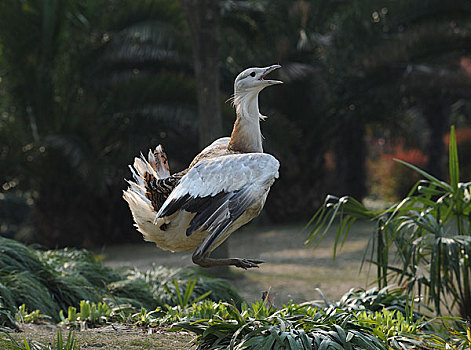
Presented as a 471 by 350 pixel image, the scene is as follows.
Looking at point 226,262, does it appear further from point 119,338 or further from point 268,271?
point 268,271

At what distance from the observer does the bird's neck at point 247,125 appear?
403 centimetres

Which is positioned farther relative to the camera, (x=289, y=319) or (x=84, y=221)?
(x=84, y=221)

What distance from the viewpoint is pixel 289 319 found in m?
4.05

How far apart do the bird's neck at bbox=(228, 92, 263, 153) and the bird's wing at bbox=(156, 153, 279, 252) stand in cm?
29

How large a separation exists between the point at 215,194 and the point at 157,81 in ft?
27.6

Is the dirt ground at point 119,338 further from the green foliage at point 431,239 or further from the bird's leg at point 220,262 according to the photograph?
the green foliage at point 431,239

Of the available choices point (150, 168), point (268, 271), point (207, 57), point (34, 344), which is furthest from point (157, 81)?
point (34, 344)

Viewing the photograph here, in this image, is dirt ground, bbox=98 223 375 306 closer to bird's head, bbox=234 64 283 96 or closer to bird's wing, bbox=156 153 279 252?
bird's wing, bbox=156 153 279 252

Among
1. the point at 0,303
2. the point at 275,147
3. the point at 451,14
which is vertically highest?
the point at 451,14

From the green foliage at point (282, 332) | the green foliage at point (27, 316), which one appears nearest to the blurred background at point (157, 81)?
the green foliage at point (27, 316)

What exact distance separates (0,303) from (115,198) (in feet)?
26.1

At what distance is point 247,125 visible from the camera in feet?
13.3

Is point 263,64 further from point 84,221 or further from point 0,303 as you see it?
point 0,303

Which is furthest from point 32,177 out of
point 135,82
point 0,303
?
point 0,303
